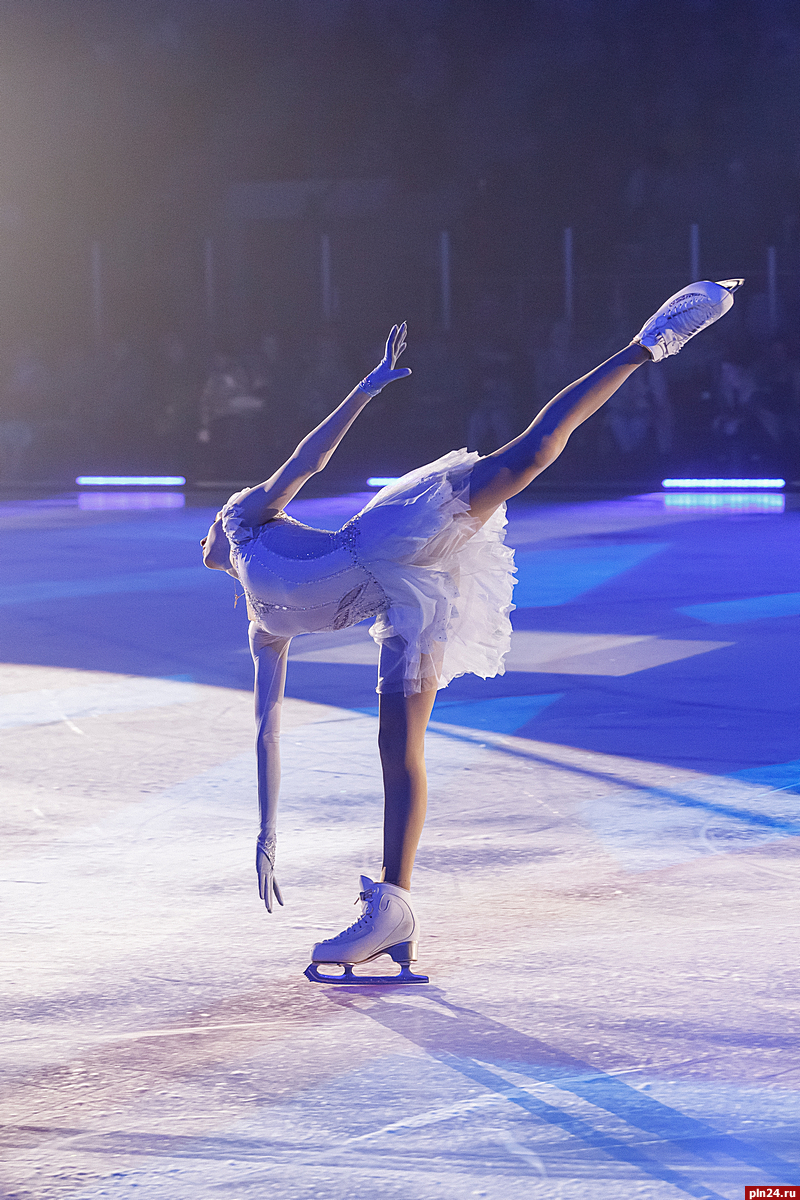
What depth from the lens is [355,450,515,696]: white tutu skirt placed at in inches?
140

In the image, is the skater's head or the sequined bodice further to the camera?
the skater's head

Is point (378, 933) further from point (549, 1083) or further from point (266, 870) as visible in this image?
point (549, 1083)

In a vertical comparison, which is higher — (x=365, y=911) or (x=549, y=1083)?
(x=365, y=911)

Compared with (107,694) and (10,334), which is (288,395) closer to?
(10,334)

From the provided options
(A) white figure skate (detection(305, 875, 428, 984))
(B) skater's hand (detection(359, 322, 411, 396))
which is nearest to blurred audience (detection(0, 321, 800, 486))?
(B) skater's hand (detection(359, 322, 411, 396))

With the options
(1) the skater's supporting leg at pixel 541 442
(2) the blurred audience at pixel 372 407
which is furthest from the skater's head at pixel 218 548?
(2) the blurred audience at pixel 372 407

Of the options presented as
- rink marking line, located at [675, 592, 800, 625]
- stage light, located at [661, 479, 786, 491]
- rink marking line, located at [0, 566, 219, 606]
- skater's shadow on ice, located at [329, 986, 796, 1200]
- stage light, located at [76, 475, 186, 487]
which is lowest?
skater's shadow on ice, located at [329, 986, 796, 1200]

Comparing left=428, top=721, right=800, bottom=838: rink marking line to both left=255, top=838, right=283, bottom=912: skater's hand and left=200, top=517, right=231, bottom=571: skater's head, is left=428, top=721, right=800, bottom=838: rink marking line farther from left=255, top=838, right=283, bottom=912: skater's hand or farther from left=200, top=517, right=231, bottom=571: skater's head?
left=200, top=517, right=231, bottom=571: skater's head

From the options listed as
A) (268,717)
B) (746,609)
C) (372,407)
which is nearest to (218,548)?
(268,717)

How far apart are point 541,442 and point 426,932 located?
1233 millimetres

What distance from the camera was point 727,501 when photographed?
1742 cm

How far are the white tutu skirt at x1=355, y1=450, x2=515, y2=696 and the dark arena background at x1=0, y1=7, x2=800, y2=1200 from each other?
27.2 inches

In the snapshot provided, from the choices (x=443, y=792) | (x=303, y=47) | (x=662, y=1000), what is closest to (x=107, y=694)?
(x=443, y=792)

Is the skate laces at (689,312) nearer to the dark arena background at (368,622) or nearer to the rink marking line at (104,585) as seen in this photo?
the dark arena background at (368,622)
